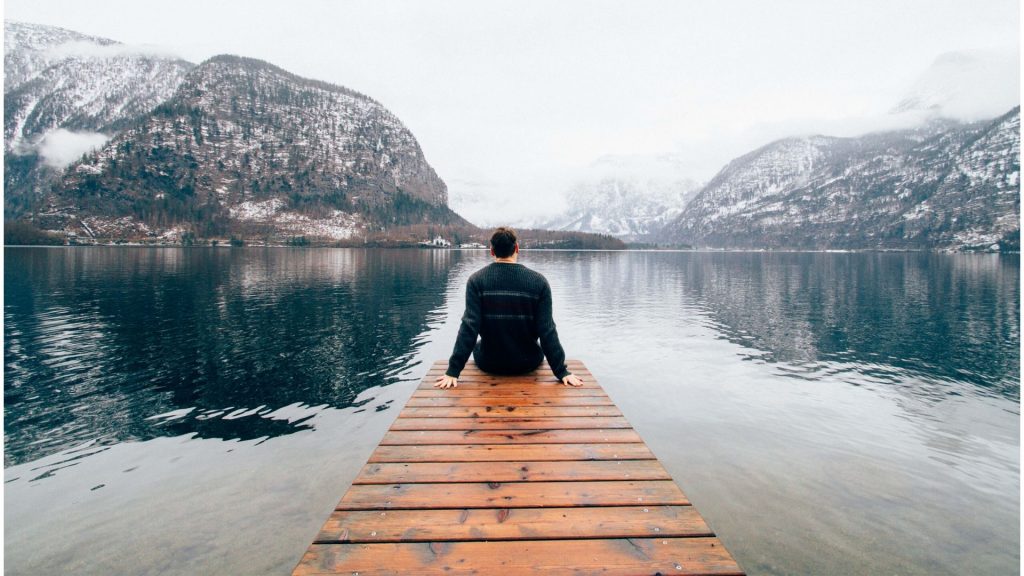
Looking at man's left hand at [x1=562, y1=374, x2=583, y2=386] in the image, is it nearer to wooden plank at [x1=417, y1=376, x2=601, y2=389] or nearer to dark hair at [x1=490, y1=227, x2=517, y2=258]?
wooden plank at [x1=417, y1=376, x2=601, y2=389]

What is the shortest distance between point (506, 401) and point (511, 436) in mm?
1804

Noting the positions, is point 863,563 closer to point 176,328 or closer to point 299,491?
point 299,491

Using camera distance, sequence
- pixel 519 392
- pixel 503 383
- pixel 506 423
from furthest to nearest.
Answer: pixel 503 383, pixel 519 392, pixel 506 423

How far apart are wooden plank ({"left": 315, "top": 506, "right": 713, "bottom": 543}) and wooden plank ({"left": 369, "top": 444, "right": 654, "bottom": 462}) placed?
1453 millimetres

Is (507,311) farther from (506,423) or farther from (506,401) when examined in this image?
(506,423)

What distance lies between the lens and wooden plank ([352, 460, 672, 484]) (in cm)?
641

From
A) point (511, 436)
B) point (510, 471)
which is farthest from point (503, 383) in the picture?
point (510, 471)

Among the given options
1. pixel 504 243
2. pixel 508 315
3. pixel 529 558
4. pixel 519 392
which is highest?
pixel 504 243

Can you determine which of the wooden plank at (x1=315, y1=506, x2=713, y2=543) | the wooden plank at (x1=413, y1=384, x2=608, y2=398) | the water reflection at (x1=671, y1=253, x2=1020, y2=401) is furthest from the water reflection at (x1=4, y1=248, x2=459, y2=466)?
the water reflection at (x1=671, y1=253, x2=1020, y2=401)

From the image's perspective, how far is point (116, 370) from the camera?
2370 centimetres

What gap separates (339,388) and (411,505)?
17742 millimetres

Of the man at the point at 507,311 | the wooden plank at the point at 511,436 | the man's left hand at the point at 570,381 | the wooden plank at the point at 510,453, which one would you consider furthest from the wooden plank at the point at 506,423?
the man's left hand at the point at 570,381

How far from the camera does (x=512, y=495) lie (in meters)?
5.97

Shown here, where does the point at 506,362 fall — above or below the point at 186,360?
above
